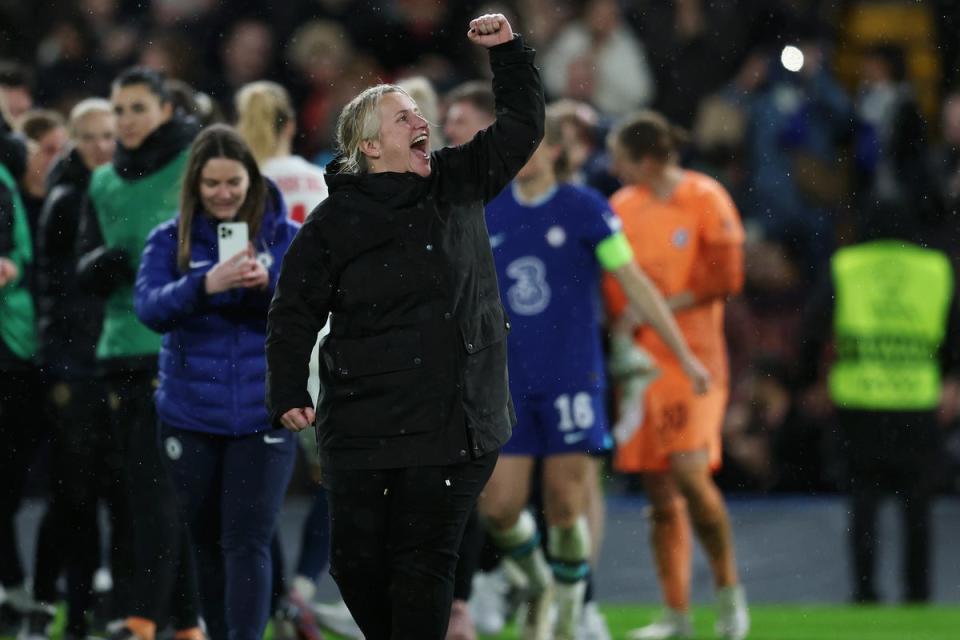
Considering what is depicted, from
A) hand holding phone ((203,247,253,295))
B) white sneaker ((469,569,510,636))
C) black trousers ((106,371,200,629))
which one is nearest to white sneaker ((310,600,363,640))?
white sneaker ((469,569,510,636))

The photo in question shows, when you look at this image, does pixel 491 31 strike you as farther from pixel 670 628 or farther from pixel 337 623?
pixel 670 628

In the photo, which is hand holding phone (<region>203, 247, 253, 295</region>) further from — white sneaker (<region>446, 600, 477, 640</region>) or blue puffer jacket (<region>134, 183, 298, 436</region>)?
white sneaker (<region>446, 600, 477, 640</region>)

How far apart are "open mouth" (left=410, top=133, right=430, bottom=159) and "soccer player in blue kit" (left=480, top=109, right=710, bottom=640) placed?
8.66ft

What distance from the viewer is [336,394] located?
6398mm

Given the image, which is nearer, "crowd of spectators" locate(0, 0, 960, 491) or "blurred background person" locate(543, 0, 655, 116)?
"crowd of spectators" locate(0, 0, 960, 491)

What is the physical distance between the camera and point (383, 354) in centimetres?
632

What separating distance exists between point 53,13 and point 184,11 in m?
1.17

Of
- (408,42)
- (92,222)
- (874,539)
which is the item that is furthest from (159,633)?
(408,42)

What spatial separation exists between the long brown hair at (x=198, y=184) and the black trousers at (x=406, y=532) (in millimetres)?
1468

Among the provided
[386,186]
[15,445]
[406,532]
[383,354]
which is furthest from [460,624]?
[386,186]

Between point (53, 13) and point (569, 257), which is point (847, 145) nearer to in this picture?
point (53, 13)

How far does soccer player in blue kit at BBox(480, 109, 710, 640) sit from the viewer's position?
9.02 meters

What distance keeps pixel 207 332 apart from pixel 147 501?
44.0 inches

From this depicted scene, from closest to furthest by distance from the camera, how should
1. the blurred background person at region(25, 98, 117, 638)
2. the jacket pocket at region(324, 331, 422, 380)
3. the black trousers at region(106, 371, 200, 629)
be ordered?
the jacket pocket at region(324, 331, 422, 380) → the black trousers at region(106, 371, 200, 629) → the blurred background person at region(25, 98, 117, 638)
